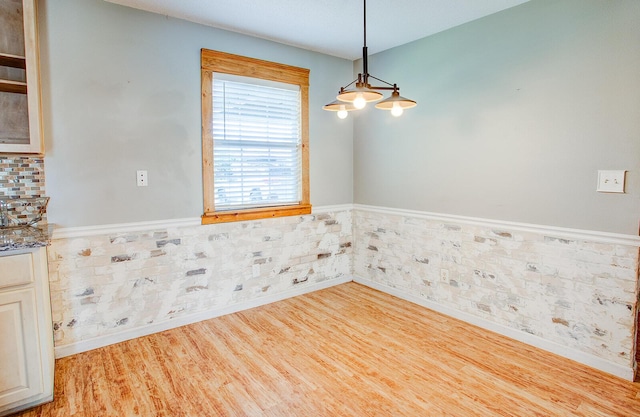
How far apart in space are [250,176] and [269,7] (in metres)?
1.44

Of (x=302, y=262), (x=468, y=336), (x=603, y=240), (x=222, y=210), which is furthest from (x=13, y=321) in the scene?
(x=603, y=240)

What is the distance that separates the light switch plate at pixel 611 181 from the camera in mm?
2346

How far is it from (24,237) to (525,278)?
11.0 feet

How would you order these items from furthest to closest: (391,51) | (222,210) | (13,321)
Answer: (391,51) < (222,210) < (13,321)

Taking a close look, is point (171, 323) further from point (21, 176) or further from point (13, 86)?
point (13, 86)

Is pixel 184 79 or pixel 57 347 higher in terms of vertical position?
pixel 184 79

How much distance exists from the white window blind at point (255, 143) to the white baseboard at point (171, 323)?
93 cm

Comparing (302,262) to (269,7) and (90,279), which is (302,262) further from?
(269,7)

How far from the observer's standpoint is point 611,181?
238 cm

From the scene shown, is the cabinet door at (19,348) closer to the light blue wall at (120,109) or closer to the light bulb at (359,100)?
the light blue wall at (120,109)

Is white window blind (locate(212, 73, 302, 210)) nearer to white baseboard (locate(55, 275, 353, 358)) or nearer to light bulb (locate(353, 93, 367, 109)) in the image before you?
white baseboard (locate(55, 275, 353, 358))

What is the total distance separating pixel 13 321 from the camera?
1.97 metres

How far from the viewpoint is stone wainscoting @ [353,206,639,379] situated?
7.89 feet

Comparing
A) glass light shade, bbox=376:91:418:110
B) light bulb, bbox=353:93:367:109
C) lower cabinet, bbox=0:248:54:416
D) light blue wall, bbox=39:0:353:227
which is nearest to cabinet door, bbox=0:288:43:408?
lower cabinet, bbox=0:248:54:416
